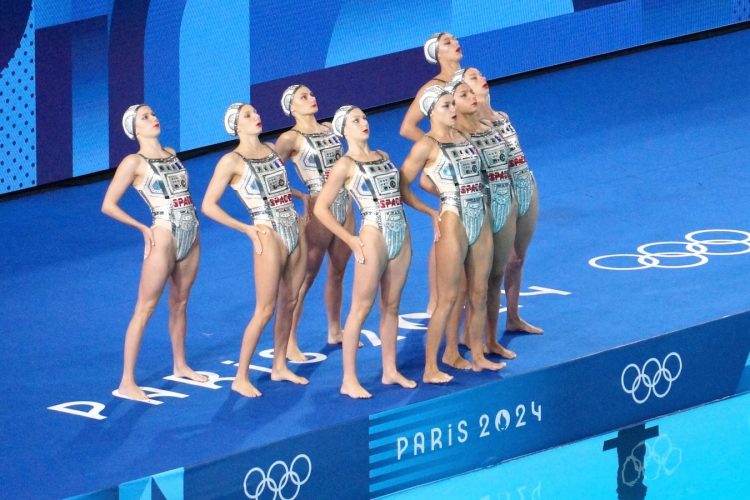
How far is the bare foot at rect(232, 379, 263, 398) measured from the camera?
26.0ft

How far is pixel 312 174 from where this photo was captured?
835cm

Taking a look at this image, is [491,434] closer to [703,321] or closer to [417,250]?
[703,321]

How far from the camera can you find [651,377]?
26.3ft

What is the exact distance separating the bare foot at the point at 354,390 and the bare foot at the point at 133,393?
3.49ft

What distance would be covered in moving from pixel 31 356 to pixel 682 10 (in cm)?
942

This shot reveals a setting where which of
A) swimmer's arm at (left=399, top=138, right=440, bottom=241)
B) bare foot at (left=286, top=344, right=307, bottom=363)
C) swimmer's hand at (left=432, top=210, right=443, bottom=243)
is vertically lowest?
bare foot at (left=286, top=344, right=307, bottom=363)

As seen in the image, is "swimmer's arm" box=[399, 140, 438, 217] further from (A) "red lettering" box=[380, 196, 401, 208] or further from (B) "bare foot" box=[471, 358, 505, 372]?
(B) "bare foot" box=[471, 358, 505, 372]

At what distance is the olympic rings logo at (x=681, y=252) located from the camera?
32.2ft

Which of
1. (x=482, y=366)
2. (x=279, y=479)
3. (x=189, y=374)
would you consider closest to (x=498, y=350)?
(x=482, y=366)

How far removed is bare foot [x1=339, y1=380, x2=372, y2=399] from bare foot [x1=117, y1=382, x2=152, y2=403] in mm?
1065

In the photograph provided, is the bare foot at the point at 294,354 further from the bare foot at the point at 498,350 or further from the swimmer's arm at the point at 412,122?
the swimmer's arm at the point at 412,122

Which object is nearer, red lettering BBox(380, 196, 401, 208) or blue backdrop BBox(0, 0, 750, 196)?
red lettering BBox(380, 196, 401, 208)

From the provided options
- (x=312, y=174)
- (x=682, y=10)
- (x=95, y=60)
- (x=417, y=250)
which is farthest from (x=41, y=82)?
(x=682, y=10)

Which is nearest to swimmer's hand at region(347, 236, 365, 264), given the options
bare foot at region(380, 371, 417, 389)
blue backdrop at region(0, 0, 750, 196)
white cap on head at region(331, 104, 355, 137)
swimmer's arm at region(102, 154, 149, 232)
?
white cap on head at region(331, 104, 355, 137)
